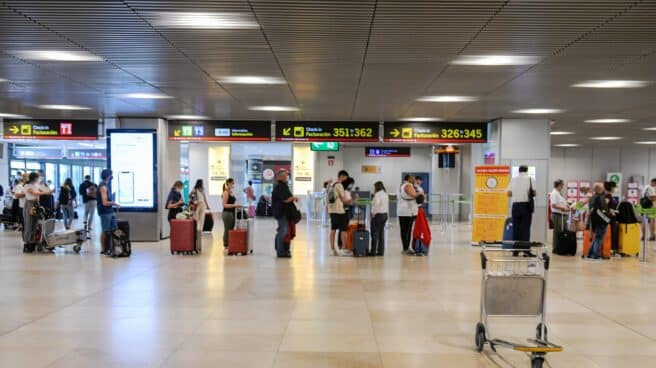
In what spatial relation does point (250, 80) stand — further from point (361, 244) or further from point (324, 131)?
point (324, 131)

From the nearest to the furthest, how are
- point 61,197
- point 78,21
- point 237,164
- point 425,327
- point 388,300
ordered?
point 425,327 → point 78,21 → point 388,300 → point 61,197 → point 237,164

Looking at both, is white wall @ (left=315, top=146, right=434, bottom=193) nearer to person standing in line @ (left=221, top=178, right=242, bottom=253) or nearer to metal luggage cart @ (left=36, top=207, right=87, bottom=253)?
person standing in line @ (left=221, top=178, right=242, bottom=253)

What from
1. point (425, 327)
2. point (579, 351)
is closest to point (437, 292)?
point (425, 327)

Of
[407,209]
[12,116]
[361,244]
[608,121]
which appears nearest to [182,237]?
[361,244]

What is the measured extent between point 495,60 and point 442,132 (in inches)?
284

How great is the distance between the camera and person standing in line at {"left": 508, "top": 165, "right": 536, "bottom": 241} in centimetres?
1166

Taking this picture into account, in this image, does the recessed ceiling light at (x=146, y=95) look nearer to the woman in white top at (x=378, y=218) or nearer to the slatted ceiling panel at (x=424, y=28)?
the woman in white top at (x=378, y=218)

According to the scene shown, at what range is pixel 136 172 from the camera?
48.6ft

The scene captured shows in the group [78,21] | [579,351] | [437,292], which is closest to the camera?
[579,351]

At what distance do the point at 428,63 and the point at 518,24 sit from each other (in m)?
2.14

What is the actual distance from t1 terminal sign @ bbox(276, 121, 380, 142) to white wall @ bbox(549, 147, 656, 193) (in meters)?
15.3

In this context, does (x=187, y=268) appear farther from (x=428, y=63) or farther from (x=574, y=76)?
(x=574, y=76)

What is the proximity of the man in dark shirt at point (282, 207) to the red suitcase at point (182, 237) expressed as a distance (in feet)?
6.53

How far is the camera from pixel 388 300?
7.28 metres
